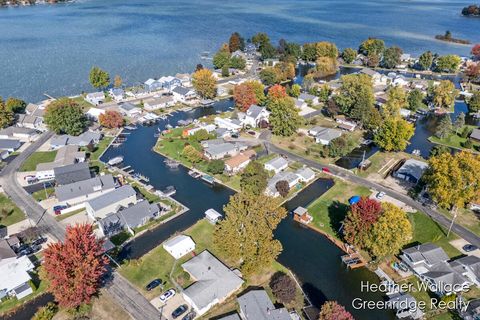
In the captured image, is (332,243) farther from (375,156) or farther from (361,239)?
(375,156)

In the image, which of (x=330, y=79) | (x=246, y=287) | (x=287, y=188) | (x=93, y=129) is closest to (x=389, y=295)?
(x=246, y=287)

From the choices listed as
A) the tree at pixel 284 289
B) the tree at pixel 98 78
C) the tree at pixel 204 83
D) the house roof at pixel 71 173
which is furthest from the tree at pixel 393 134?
Answer: the tree at pixel 98 78

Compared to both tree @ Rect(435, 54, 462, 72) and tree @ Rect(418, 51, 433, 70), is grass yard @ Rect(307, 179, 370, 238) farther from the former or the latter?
tree @ Rect(435, 54, 462, 72)

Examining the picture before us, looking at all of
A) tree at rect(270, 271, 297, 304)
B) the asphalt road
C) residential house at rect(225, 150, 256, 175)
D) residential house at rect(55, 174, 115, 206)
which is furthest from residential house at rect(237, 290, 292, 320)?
residential house at rect(55, 174, 115, 206)

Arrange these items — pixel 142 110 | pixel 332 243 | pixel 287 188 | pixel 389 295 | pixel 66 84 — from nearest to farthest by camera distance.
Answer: pixel 389 295 < pixel 332 243 < pixel 287 188 < pixel 142 110 < pixel 66 84

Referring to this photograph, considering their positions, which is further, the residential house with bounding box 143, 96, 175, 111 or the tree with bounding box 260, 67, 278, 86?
the tree with bounding box 260, 67, 278, 86

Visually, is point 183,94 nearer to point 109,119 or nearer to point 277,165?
point 109,119

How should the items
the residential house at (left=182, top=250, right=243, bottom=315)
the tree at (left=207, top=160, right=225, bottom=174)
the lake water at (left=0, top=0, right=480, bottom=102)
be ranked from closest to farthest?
the residential house at (left=182, top=250, right=243, bottom=315)
the tree at (left=207, top=160, right=225, bottom=174)
the lake water at (left=0, top=0, right=480, bottom=102)
